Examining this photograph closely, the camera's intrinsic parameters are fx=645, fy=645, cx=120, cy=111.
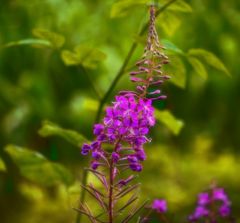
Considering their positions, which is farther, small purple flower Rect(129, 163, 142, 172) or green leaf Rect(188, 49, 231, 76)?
green leaf Rect(188, 49, 231, 76)

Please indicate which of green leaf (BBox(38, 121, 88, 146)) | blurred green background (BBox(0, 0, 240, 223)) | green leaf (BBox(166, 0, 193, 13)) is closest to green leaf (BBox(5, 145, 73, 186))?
green leaf (BBox(38, 121, 88, 146))

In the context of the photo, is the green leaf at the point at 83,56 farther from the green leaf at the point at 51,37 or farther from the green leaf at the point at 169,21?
the green leaf at the point at 169,21

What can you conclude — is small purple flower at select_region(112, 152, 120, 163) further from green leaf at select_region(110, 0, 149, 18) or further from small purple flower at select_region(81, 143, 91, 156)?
green leaf at select_region(110, 0, 149, 18)

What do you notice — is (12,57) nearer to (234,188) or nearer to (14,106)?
(14,106)

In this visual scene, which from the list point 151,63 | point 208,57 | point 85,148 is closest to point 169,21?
point 208,57

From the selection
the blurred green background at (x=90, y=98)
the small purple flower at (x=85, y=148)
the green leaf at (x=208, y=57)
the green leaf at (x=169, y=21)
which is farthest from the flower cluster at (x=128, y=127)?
the blurred green background at (x=90, y=98)

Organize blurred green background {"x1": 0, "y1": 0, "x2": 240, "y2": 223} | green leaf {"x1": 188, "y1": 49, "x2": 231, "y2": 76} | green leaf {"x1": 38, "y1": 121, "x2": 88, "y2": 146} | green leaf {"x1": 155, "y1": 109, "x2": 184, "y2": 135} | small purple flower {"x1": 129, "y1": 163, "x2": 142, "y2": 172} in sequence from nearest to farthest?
small purple flower {"x1": 129, "y1": 163, "x2": 142, "y2": 172} → green leaf {"x1": 188, "y1": 49, "x2": 231, "y2": 76} → green leaf {"x1": 38, "y1": 121, "x2": 88, "y2": 146} → green leaf {"x1": 155, "y1": 109, "x2": 184, "y2": 135} → blurred green background {"x1": 0, "y1": 0, "x2": 240, "y2": 223}

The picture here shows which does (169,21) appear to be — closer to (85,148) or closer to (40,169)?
(40,169)
